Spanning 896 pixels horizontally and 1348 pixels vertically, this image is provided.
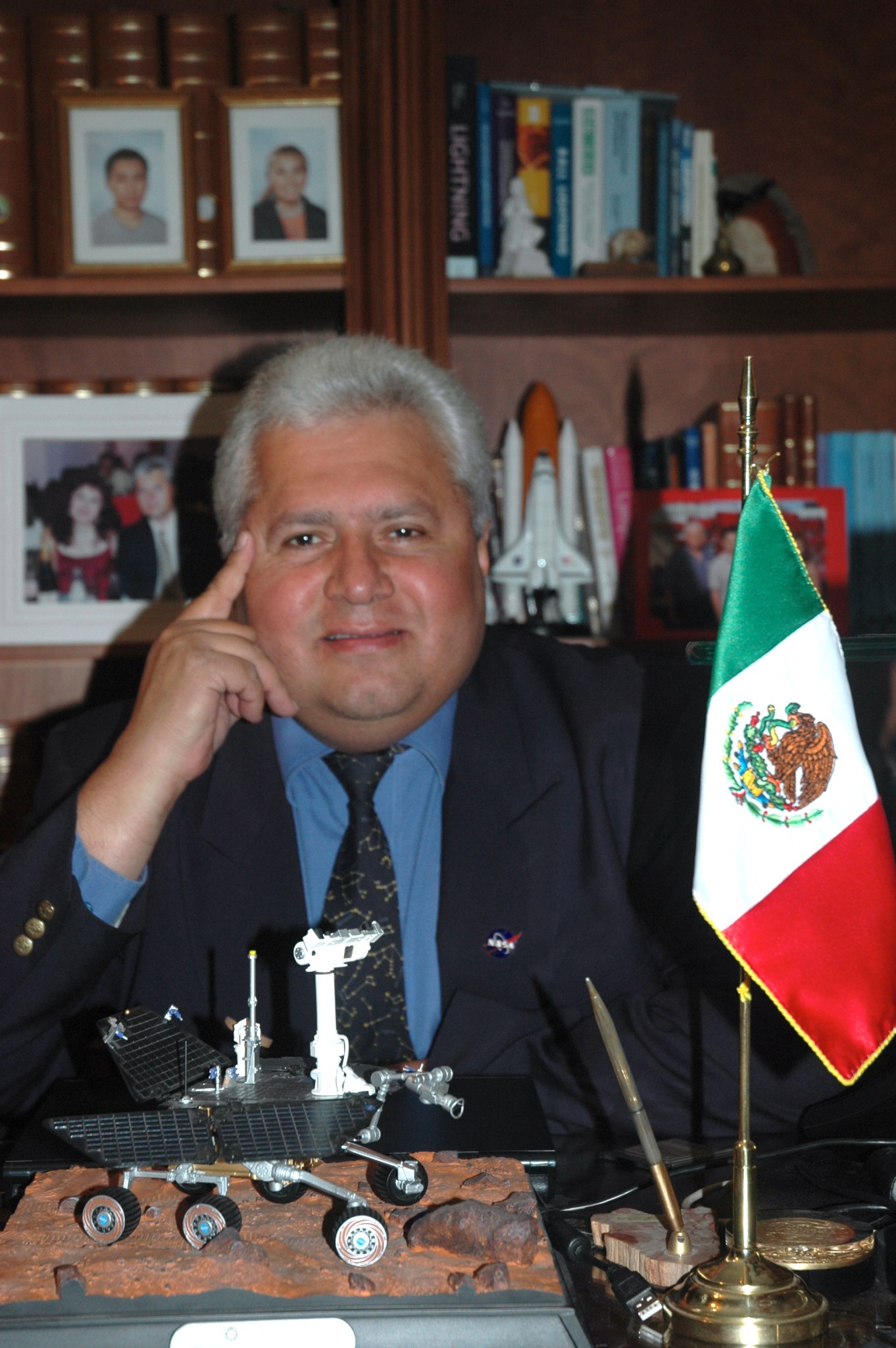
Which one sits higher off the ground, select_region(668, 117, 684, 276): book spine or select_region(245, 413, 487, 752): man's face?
select_region(668, 117, 684, 276): book spine

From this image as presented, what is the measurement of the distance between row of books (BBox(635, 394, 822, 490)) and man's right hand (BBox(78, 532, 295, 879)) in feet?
3.21

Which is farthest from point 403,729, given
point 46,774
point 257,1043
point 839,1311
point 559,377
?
point 559,377

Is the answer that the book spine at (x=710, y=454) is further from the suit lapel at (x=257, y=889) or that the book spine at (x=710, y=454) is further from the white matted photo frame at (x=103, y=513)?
the suit lapel at (x=257, y=889)

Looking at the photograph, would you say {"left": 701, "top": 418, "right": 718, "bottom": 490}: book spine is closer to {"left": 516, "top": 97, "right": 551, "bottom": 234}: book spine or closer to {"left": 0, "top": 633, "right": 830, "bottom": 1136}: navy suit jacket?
{"left": 516, "top": 97, "right": 551, "bottom": 234}: book spine

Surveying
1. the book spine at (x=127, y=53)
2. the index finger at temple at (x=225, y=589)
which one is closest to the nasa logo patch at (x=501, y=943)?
the index finger at temple at (x=225, y=589)

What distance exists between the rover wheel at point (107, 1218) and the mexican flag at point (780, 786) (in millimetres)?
387

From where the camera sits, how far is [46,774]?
5.40 feet

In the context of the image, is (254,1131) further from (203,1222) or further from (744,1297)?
(744,1297)

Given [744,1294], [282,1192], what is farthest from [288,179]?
[744,1294]

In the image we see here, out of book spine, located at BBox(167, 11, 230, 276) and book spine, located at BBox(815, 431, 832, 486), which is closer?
book spine, located at BBox(167, 11, 230, 276)

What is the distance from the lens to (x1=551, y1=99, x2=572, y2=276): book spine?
2.21m

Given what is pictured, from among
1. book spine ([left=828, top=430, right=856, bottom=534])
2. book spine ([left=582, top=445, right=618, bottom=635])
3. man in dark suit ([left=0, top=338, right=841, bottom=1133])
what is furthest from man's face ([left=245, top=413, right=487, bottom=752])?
book spine ([left=828, top=430, right=856, bottom=534])

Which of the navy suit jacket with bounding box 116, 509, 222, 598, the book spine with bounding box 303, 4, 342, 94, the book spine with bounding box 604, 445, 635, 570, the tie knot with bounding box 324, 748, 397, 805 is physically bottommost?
the tie knot with bounding box 324, 748, 397, 805

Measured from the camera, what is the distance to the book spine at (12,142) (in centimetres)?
217
